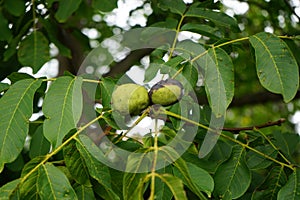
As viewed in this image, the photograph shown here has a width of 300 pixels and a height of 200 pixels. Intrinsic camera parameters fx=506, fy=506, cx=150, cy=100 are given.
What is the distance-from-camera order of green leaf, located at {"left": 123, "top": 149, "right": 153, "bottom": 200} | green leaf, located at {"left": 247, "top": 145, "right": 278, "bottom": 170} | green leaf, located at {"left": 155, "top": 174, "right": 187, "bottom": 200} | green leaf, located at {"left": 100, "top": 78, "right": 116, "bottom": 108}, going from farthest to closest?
green leaf, located at {"left": 247, "top": 145, "right": 278, "bottom": 170}
green leaf, located at {"left": 100, "top": 78, "right": 116, "bottom": 108}
green leaf, located at {"left": 123, "top": 149, "right": 153, "bottom": 200}
green leaf, located at {"left": 155, "top": 174, "right": 187, "bottom": 200}

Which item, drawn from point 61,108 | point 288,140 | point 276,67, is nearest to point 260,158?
point 276,67

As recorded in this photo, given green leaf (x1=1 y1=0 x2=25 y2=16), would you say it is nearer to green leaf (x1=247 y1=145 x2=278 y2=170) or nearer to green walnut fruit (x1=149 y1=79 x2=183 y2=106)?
green walnut fruit (x1=149 y1=79 x2=183 y2=106)

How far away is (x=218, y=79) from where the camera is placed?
1.40 metres

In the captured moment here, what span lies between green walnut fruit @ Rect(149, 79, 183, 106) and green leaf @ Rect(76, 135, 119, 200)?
205mm

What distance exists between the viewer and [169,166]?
1.28 meters

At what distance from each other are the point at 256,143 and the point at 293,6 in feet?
3.80

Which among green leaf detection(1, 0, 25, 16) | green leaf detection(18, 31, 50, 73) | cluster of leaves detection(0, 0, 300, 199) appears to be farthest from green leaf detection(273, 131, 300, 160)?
green leaf detection(1, 0, 25, 16)

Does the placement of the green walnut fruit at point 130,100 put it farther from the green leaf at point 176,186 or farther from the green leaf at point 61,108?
the green leaf at point 176,186

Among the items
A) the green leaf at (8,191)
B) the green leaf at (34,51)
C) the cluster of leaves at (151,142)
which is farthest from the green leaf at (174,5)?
the green leaf at (8,191)

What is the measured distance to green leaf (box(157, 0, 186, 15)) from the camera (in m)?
1.93

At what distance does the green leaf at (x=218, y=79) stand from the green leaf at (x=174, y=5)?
1.55 ft

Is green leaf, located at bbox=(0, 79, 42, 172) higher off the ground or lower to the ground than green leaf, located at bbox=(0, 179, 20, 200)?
higher

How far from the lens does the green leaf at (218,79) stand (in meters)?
1.37

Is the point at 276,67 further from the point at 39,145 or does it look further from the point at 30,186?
the point at 39,145
